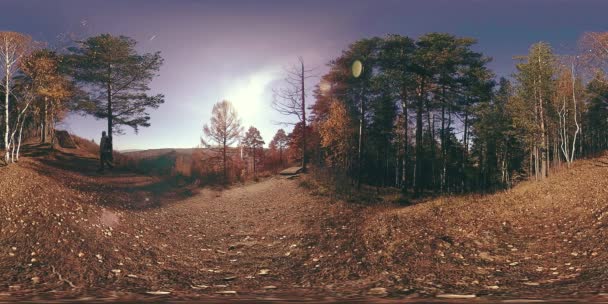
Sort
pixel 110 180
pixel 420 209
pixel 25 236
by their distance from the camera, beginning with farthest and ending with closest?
1. pixel 110 180
2. pixel 420 209
3. pixel 25 236

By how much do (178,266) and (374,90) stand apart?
87.0ft

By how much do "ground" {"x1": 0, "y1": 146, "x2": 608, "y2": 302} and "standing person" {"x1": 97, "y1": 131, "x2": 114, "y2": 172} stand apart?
10.9m

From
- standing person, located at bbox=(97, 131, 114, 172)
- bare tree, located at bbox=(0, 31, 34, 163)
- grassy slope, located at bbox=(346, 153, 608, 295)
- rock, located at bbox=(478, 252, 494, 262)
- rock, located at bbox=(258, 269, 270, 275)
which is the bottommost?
rock, located at bbox=(258, 269, 270, 275)

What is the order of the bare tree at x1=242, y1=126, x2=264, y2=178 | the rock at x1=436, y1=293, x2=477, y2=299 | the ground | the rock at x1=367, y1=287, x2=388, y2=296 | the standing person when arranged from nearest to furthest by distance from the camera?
the rock at x1=436, y1=293, x2=477, y2=299 → the rock at x1=367, y1=287, x2=388, y2=296 → the ground → the standing person → the bare tree at x1=242, y1=126, x2=264, y2=178

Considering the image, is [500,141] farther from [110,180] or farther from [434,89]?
[110,180]

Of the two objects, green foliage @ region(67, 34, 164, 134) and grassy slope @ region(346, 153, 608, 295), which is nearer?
grassy slope @ region(346, 153, 608, 295)

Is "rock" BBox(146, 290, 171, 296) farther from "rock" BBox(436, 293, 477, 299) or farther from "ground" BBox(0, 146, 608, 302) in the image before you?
"rock" BBox(436, 293, 477, 299)

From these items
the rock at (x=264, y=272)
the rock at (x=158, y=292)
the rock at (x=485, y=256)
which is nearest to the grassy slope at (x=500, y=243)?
the rock at (x=485, y=256)

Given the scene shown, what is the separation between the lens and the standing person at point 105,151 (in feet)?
93.8

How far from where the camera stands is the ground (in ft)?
21.4

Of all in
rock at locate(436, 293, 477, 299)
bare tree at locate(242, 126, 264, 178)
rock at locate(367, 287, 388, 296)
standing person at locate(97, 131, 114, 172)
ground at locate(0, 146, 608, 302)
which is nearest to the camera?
rock at locate(436, 293, 477, 299)

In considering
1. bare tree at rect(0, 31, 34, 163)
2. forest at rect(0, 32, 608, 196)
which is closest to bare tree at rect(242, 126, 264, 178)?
forest at rect(0, 32, 608, 196)

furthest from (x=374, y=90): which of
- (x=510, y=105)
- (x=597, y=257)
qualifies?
(x=597, y=257)

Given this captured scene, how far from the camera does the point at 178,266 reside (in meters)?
8.88
